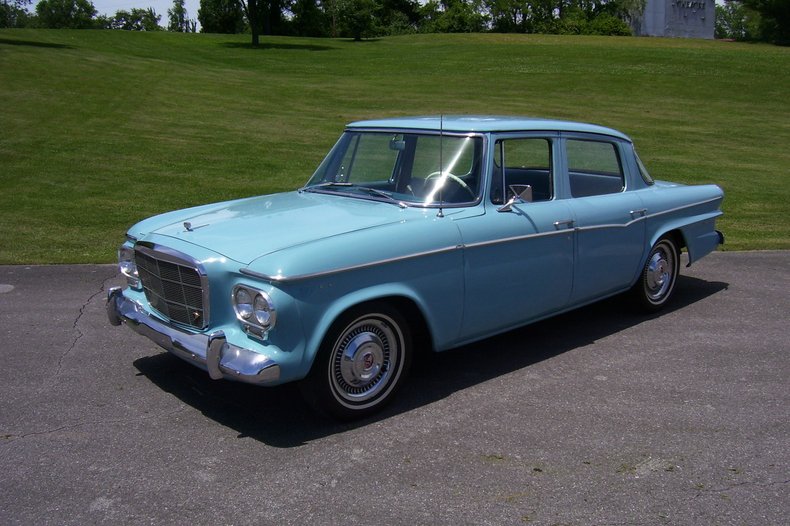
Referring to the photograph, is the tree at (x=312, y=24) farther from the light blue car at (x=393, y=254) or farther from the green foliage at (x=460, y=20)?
the light blue car at (x=393, y=254)

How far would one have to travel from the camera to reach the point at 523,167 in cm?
607

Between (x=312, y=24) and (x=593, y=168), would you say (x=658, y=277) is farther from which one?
(x=312, y=24)

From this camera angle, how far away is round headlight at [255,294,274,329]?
3983 mm

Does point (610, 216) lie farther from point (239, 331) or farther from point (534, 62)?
point (534, 62)

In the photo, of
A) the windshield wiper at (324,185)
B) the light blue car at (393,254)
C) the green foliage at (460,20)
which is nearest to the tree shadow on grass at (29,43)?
the windshield wiper at (324,185)

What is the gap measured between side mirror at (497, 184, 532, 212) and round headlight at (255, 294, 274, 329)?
184cm

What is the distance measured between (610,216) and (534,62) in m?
30.7

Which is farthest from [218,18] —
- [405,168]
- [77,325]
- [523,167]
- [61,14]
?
[405,168]

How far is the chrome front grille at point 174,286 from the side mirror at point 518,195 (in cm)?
203

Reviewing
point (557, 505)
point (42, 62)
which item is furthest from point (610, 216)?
point (42, 62)

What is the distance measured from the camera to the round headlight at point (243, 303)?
4098 millimetres

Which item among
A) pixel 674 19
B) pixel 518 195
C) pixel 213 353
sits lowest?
pixel 213 353

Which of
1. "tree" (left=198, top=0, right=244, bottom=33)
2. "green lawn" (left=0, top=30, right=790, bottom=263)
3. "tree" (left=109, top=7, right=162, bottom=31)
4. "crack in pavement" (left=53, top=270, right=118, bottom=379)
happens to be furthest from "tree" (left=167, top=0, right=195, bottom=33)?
"crack in pavement" (left=53, top=270, right=118, bottom=379)

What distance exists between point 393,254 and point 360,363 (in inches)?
25.7
